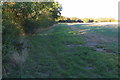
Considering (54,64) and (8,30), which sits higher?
(8,30)

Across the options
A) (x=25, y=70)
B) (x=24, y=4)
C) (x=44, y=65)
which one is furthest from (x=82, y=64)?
(x=24, y=4)

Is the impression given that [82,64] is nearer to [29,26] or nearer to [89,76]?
[89,76]

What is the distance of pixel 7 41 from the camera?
4.73 metres

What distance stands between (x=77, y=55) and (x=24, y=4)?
484 centimetres

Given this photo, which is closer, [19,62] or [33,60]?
[19,62]

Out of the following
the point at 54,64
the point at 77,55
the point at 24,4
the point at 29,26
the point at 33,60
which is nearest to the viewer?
the point at 54,64

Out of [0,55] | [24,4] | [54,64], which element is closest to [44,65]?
[54,64]

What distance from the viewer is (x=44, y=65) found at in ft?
17.8

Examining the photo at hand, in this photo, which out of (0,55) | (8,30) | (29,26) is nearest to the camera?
(0,55)

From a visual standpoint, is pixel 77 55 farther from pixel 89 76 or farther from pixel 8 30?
pixel 8 30

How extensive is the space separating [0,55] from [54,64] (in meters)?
1.96

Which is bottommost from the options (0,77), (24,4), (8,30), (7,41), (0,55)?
(0,77)

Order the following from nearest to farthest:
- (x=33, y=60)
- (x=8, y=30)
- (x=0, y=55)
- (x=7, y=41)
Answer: (x=0, y=55), (x=7, y=41), (x=8, y=30), (x=33, y=60)

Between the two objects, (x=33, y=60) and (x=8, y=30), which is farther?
(x=33, y=60)
